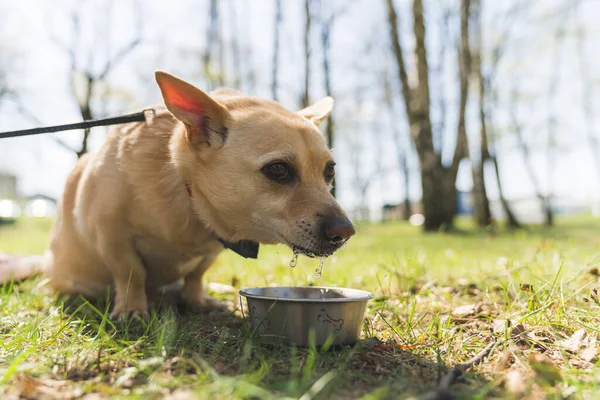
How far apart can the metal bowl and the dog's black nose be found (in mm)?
298

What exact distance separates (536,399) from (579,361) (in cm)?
57

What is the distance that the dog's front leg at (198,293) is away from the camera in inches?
123

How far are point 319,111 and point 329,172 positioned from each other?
0.76 meters

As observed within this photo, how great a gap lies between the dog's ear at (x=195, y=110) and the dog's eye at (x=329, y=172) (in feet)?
1.98

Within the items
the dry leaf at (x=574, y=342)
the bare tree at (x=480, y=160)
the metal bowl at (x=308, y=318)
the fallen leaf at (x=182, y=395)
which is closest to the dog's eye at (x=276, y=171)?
the metal bowl at (x=308, y=318)

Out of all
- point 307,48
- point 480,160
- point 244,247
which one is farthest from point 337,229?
point 307,48

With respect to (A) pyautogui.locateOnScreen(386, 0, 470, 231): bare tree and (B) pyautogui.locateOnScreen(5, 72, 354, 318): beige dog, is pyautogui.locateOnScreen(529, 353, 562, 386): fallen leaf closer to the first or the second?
(B) pyautogui.locateOnScreen(5, 72, 354, 318): beige dog

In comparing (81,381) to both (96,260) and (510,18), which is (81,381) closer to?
(96,260)

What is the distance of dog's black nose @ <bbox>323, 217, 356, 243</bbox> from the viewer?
2229 mm

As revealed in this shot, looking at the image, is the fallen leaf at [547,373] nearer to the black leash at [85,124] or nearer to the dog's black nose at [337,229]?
the dog's black nose at [337,229]

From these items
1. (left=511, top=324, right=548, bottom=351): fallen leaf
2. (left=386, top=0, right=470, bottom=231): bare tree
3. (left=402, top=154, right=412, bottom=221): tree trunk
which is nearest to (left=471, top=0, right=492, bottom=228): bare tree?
(left=386, top=0, right=470, bottom=231): bare tree

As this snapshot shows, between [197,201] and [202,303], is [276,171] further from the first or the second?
[202,303]

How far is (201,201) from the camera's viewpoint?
2.65m

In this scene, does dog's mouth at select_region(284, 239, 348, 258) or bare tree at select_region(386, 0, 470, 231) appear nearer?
dog's mouth at select_region(284, 239, 348, 258)
